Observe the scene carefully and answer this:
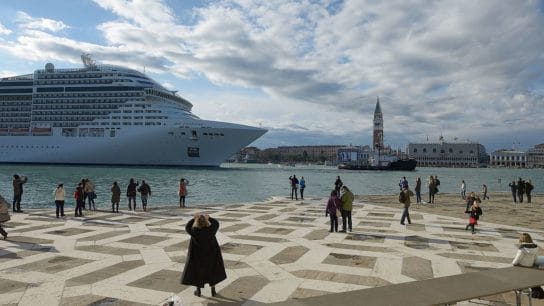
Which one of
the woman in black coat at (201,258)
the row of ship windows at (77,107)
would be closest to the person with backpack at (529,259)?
the woman in black coat at (201,258)

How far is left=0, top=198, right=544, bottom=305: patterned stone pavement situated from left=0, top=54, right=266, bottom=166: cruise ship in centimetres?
5988

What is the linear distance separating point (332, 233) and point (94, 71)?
262 feet

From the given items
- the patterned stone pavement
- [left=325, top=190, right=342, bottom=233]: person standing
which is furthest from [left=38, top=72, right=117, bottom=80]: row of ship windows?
[left=325, top=190, right=342, bottom=233]: person standing

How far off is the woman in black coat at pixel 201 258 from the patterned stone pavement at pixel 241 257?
299 millimetres

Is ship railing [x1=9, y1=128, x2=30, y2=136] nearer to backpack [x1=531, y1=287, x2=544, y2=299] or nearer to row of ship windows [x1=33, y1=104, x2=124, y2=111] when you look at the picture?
row of ship windows [x1=33, y1=104, x2=124, y2=111]

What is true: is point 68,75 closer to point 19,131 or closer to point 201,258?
point 19,131

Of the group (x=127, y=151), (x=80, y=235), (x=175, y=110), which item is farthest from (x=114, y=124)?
(x=80, y=235)

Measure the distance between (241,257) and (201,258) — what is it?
109 inches

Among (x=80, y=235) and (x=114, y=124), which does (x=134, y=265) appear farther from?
(x=114, y=124)

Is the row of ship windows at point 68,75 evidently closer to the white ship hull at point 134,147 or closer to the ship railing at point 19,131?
the ship railing at point 19,131

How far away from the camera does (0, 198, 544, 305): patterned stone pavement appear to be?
6598mm

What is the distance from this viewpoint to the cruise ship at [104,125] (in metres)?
73.8

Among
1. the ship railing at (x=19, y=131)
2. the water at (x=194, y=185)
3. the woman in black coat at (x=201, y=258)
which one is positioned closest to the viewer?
the woman in black coat at (x=201, y=258)

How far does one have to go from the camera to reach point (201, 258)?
249 inches
